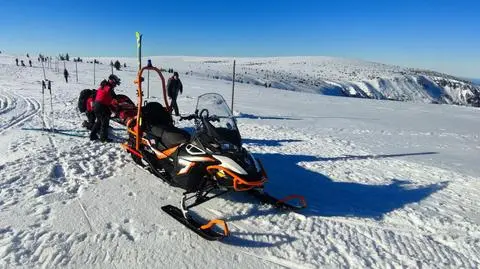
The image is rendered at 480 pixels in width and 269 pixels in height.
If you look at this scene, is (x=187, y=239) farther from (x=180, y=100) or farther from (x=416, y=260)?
(x=180, y=100)

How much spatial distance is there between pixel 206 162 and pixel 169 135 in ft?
4.31

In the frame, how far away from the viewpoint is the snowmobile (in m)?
4.82

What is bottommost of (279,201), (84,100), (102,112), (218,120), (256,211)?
(256,211)

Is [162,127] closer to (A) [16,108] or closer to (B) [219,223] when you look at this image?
(B) [219,223]

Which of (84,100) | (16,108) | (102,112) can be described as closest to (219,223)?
(102,112)

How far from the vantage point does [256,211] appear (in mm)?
5227

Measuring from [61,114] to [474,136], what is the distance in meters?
14.3

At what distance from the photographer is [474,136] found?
43.1ft

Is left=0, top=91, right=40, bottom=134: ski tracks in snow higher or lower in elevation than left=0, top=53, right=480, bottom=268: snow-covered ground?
higher

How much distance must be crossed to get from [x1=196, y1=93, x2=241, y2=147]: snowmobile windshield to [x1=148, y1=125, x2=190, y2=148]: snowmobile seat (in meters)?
0.49

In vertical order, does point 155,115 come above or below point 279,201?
above

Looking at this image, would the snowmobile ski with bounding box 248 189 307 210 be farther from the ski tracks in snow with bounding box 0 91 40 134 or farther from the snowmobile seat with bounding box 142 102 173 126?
the ski tracks in snow with bounding box 0 91 40 134

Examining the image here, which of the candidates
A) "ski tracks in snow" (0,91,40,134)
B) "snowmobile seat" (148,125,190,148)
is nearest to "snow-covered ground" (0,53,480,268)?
"snowmobile seat" (148,125,190,148)

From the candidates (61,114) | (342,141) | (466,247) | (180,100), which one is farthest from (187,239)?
(180,100)
